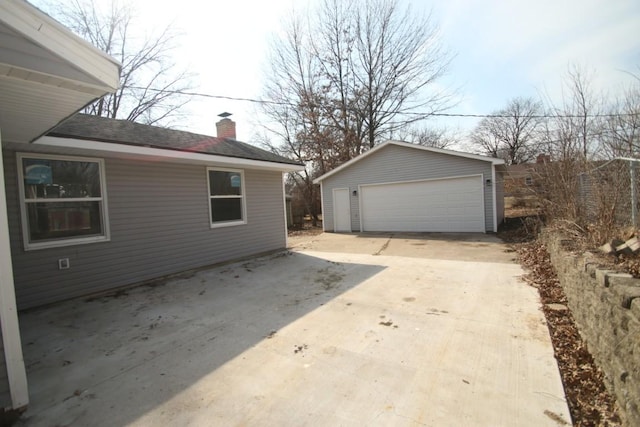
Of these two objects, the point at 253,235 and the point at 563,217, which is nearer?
the point at 563,217

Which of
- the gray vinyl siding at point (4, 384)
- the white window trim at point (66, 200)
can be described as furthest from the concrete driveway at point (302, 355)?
the white window trim at point (66, 200)

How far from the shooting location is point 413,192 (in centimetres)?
1273

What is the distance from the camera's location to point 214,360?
3074 millimetres

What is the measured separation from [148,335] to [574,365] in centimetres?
452

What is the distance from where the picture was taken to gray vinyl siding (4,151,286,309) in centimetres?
489

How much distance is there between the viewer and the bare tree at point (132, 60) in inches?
634

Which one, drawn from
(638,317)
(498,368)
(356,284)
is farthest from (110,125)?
(638,317)

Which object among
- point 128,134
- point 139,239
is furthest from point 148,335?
point 128,134

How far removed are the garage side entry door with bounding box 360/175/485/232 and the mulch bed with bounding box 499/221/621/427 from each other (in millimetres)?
6451

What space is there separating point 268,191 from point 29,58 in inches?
278

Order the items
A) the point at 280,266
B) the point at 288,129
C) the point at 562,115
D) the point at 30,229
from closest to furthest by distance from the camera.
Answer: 1. the point at 30,229
2. the point at 562,115
3. the point at 280,266
4. the point at 288,129

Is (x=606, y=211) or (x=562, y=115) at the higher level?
(x=562, y=115)

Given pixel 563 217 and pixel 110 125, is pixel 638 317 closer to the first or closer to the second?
pixel 563 217

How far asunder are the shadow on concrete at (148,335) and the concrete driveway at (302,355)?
0.02m
